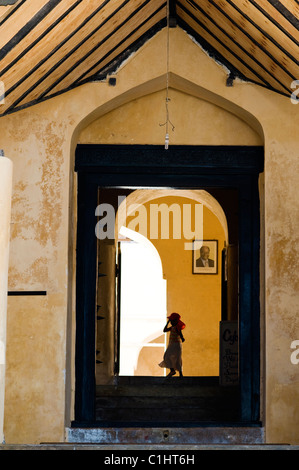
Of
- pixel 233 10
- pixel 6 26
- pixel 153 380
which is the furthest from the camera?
pixel 153 380

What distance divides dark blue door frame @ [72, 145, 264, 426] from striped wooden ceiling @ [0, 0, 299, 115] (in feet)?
2.43

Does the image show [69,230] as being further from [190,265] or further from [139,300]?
[139,300]

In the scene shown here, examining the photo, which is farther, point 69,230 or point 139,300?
point 139,300

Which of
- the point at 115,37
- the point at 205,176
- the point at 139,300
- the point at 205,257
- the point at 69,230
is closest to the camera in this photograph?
the point at 115,37

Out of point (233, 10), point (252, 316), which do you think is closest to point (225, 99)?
point (233, 10)

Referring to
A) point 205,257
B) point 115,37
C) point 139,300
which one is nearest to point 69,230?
point 115,37

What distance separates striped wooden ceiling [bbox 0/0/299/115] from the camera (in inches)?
220

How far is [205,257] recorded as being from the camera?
45.2 feet

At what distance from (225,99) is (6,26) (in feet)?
8.28

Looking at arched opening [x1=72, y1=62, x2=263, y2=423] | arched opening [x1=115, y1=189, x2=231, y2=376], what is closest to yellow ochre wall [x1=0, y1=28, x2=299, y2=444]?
arched opening [x1=72, y1=62, x2=263, y2=423]

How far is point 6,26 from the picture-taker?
537 centimetres

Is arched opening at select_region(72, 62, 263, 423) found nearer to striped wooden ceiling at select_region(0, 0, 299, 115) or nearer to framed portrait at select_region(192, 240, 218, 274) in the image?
striped wooden ceiling at select_region(0, 0, 299, 115)

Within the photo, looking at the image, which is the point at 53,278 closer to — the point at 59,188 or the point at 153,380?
the point at 59,188

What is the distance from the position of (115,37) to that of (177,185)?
5.18 feet
